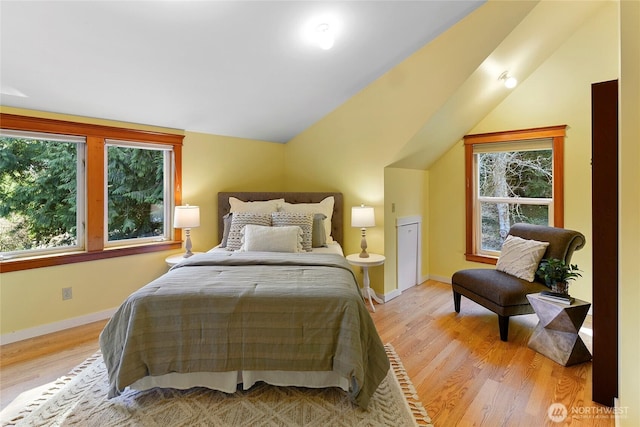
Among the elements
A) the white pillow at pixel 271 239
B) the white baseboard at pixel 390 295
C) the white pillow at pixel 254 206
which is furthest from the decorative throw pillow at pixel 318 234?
the white baseboard at pixel 390 295

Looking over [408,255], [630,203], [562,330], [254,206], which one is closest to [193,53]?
[254,206]

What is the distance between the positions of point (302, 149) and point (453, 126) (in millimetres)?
1917

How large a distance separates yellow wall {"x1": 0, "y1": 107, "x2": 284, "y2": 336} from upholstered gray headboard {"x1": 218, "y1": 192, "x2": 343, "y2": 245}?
0.10 m

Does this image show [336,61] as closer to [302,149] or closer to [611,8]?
[302,149]

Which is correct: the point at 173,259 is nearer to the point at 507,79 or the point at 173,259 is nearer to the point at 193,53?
the point at 193,53

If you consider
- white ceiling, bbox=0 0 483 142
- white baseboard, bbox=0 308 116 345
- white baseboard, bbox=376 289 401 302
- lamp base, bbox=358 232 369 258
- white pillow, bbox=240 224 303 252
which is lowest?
white baseboard, bbox=0 308 116 345

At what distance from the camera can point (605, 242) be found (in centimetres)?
175

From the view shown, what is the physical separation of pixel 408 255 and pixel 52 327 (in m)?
3.74

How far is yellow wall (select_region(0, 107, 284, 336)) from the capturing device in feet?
A: 8.58

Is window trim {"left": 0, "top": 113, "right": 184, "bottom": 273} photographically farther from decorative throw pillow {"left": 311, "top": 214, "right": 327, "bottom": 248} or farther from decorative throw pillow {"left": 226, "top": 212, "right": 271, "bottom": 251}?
decorative throw pillow {"left": 311, "top": 214, "right": 327, "bottom": 248}

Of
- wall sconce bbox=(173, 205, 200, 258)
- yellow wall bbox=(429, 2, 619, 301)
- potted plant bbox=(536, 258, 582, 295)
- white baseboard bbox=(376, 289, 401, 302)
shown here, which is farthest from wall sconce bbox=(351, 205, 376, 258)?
yellow wall bbox=(429, 2, 619, 301)

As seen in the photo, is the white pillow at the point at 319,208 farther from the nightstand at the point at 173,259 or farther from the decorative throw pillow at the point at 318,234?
the nightstand at the point at 173,259

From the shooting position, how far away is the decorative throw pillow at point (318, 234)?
3297 mm

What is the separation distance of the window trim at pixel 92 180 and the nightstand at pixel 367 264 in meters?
2.11
